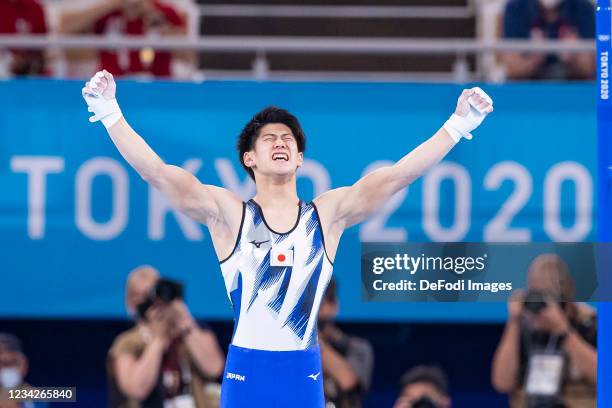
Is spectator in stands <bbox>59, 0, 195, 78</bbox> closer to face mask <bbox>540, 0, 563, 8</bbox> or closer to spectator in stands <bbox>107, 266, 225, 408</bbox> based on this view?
spectator in stands <bbox>107, 266, 225, 408</bbox>

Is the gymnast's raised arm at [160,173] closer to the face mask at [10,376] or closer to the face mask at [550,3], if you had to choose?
the face mask at [10,376]

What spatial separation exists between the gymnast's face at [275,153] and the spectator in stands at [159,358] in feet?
8.71

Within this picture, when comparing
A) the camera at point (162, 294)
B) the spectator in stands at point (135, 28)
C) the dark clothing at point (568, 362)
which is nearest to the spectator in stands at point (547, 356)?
the dark clothing at point (568, 362)

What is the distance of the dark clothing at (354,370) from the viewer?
7.48 meters

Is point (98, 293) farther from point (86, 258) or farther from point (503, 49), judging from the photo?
point (503, 49)

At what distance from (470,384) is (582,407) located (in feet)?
3.23

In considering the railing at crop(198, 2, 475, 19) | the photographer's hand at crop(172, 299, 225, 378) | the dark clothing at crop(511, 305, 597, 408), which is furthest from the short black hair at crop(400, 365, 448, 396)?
the railing at crop(198, 2, 475, 19)

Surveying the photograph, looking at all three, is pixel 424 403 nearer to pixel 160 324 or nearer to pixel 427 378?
pixel 427 378

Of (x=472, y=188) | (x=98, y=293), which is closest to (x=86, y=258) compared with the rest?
(x=98, y=293)

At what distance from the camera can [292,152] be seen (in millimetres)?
4941

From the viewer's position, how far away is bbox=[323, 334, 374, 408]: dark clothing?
7.48 metres

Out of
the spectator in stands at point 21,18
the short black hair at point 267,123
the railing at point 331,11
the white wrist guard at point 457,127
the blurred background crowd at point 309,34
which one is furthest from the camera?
the railing at point 331,11

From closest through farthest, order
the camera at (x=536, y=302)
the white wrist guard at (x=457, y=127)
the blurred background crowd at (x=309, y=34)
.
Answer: the white wrist guard at (x=457, y=127) → the camera at (x=536, y=302) → the blurred background crowd at (x=309, y=34)

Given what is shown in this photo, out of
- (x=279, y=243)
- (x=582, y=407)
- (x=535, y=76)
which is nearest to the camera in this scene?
(x=279, y=243)
